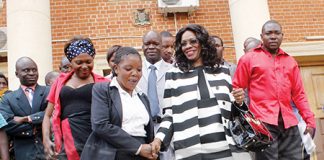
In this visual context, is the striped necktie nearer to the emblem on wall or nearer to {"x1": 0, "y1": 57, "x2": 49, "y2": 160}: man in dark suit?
{"x1": 0, "y1": 57, "x2": 49, "y2": 160}: man in dark suit

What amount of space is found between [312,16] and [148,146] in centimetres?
581

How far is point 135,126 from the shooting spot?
3.16 meters

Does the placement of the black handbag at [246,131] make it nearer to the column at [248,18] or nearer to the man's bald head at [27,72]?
the man's bald head at [27,72]

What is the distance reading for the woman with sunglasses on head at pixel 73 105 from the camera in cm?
336

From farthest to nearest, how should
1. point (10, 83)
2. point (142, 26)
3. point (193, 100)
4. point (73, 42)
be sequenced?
point (142, 26) → point (10, 83) → point (73, 42) → point (193, 100)

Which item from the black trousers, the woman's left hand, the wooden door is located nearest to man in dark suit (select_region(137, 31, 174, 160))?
the woman's left hand

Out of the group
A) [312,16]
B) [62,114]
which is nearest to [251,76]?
[62,114]

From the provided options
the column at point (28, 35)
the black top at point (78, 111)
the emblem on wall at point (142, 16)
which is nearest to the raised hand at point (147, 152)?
the black top at point (78, 111)

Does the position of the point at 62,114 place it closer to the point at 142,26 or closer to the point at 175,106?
the point at 175,106

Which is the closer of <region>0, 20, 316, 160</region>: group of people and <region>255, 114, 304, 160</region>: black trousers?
<region>0, 20, 316, 160</region>: group of people

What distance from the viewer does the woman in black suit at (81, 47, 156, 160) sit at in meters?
3.04

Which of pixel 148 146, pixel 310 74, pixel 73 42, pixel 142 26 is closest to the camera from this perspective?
pixel 148 146

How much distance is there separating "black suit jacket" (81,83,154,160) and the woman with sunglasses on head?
0.23m

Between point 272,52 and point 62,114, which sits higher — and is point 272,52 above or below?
above
